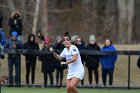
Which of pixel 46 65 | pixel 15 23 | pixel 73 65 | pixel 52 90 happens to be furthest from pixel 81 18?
pixel 73 65

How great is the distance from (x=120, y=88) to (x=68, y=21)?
2519 centimetres

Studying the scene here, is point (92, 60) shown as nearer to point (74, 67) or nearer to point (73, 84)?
point (74, 67)

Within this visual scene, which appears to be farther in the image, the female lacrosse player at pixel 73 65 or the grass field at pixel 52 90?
the grass field at pixel 52 90

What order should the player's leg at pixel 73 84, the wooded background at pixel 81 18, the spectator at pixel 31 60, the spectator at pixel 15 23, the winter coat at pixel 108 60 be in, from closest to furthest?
the player's leg at pixel 73 84
the winter coat at pixel 108 60
the spectator at pixel 31 60
the spectator at pixel 15 23
the wooded background at pixel 81 18

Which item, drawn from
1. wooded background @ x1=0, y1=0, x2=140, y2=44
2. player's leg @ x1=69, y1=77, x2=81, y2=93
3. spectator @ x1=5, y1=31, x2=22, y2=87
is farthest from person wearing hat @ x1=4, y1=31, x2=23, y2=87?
wooded background @ x1=0, y1=0, x2=140, y2=44

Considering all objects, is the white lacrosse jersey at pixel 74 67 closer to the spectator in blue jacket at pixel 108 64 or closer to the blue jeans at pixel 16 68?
the spectator in blue jacket at pixel 108 64

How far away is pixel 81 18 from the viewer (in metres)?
45.7

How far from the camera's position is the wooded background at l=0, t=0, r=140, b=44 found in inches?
1658

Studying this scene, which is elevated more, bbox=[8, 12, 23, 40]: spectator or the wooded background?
bbox=[8, 12, 23, 40]: spectator

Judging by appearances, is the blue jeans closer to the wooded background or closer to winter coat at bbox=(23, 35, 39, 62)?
winter coat at bbox=(23, 35, 39, 62)

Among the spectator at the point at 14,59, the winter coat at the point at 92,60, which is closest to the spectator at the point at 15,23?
the spectator at the point at 14,59

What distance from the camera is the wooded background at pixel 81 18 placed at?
42.1 m

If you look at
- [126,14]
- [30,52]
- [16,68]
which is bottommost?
[16,68]

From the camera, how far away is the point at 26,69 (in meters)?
22.8
